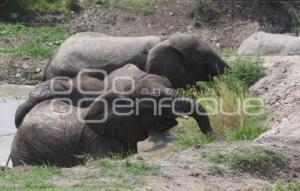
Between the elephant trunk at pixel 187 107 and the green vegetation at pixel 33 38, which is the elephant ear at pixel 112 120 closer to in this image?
the elephant trunk at pixel 187 107

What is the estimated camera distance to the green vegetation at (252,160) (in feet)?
26.6

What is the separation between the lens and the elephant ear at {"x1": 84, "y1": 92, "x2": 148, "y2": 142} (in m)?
9.93

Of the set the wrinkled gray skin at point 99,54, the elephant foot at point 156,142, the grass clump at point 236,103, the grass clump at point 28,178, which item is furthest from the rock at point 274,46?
the grass clump at point 28,178

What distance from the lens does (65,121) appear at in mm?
10164

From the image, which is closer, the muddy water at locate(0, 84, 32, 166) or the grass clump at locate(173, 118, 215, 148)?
the grass clump at locate(173, 118, 215, 148)

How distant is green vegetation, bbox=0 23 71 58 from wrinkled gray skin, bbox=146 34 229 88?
5.18 meters

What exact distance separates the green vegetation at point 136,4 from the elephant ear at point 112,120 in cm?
1246

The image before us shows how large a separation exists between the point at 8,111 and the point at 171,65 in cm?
271

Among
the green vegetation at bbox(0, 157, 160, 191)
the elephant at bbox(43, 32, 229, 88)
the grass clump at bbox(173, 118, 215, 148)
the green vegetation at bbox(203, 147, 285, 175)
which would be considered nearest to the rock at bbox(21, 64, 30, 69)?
the elephant at bbox(43, 32, 229, 88)

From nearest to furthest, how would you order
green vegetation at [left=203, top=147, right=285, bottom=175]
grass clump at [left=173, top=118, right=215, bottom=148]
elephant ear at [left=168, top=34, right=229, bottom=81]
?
green vegetation at [left=203, top=147, right=285, bottom=175]
grass clump at [left=173, top=118, right=215, bottom=148]
elephant ear at [left=168, top=34, right=229, bottom=81]

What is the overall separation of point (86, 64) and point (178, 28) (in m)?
7.36

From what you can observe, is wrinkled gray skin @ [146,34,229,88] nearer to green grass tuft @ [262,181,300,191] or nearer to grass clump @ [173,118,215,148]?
grass clump @ [173,118,215,148]

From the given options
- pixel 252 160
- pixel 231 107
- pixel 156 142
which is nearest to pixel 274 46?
pixel 231 107

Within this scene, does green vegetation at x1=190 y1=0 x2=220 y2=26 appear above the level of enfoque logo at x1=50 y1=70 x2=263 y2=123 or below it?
above
